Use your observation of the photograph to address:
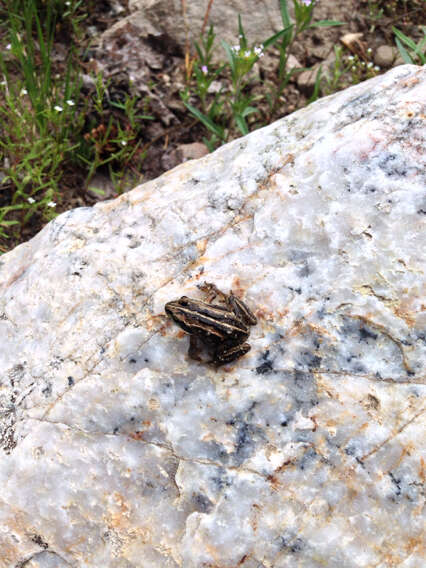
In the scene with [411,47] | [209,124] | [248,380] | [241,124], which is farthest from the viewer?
[209,124]

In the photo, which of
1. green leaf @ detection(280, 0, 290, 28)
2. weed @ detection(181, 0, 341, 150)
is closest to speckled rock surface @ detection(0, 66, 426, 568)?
weed @ detection(181, 0, 341, 150)

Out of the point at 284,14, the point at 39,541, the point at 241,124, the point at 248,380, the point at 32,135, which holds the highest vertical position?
the point at 284,14

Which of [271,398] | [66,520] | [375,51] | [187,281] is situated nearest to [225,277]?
[187,281]

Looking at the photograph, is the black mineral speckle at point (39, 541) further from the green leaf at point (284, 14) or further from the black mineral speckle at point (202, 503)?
the green leaf at point (284, 14)

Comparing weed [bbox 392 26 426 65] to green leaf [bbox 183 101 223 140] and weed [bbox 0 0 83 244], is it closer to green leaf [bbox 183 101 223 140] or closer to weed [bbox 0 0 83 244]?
green leaf [bbox 183 101 223 140]

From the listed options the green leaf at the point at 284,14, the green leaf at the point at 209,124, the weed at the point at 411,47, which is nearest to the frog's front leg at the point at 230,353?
the green leaf at the point at 209,124

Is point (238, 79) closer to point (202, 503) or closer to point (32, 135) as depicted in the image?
point (32, 135)

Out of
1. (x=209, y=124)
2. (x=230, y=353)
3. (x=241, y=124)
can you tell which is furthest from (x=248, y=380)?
(x=209, y=124)

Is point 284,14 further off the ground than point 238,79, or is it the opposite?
point 284,14
